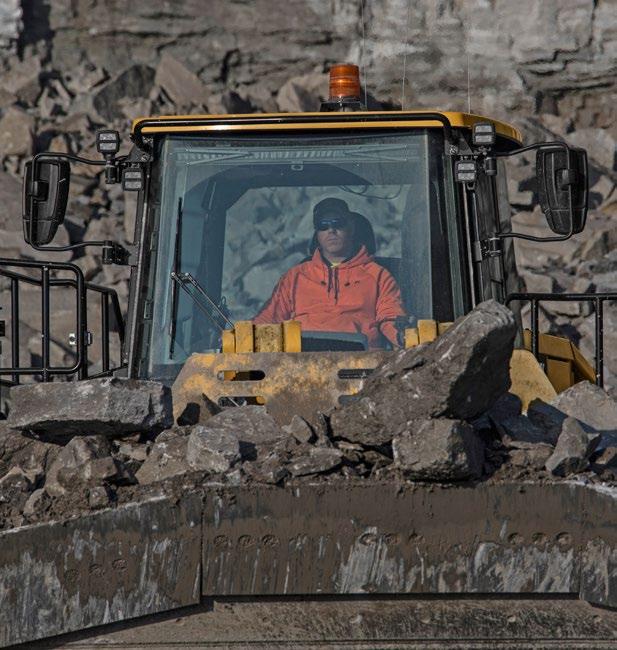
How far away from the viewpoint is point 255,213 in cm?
668

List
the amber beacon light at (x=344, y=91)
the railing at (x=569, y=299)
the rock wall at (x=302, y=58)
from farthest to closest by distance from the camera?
the rock wall at (x=302, y=58), the amber beacon light at (x=344, y=91), the railing at (x=569, y=299)

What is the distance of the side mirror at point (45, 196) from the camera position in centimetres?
634

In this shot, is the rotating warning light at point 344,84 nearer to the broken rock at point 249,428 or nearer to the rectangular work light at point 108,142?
the rectangular work light at point 108,142

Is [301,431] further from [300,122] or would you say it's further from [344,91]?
[344,91]

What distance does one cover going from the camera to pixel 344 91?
7.24 metres

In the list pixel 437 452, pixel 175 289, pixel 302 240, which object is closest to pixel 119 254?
pixel 175 289

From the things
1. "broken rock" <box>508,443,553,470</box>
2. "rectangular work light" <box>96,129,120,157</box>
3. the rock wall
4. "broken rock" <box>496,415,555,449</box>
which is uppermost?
the rock wall

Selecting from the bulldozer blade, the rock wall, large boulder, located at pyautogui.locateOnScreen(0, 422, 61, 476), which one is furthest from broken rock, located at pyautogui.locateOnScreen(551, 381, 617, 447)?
the rock wall

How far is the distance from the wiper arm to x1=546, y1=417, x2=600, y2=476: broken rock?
194cm

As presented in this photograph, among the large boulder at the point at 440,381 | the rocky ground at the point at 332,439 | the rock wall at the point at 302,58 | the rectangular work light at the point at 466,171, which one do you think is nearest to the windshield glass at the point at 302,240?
the rectangular work light at the point at 466,171

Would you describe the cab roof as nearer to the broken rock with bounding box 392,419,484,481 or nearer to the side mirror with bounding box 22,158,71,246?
the side mirror with bounding box 22,158,71,246

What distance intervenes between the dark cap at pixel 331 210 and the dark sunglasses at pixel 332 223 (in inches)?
0.7

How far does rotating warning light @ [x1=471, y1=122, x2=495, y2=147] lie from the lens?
6.26 metres

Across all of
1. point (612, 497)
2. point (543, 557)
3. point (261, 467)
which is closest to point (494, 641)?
point (543, 557)
